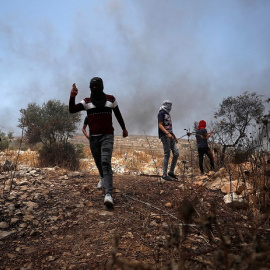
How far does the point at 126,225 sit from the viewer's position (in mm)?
3043

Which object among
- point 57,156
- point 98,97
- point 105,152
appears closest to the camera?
point 105,152

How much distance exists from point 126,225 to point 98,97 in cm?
207

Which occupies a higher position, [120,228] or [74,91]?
[74,91]

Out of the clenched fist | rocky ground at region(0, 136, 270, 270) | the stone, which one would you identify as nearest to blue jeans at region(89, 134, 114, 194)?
rocky ground at region(0, 136, 270, 270)

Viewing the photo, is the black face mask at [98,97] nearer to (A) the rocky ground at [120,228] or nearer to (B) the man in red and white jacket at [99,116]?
(B) the man in red and white jacket at [99,116]

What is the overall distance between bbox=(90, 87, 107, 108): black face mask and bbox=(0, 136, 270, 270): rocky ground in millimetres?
1613

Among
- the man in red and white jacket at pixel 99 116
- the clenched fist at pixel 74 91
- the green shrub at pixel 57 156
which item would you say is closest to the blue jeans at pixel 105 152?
the man in red and white jacket at pixel 99 116

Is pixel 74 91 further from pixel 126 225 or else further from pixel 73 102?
pixel 126 225

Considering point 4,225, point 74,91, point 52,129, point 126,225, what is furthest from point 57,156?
point 126,225

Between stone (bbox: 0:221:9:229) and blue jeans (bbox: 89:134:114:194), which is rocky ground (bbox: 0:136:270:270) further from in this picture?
blue jeans (bbox: 89:134:114:194)

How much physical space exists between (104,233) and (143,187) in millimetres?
2280

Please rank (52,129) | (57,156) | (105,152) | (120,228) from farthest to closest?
(52,129) < (57,156) < (105,152) < (120,228)

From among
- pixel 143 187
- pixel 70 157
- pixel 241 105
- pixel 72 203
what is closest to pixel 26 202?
pixel 72 203

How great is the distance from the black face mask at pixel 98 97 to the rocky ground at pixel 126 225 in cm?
161
